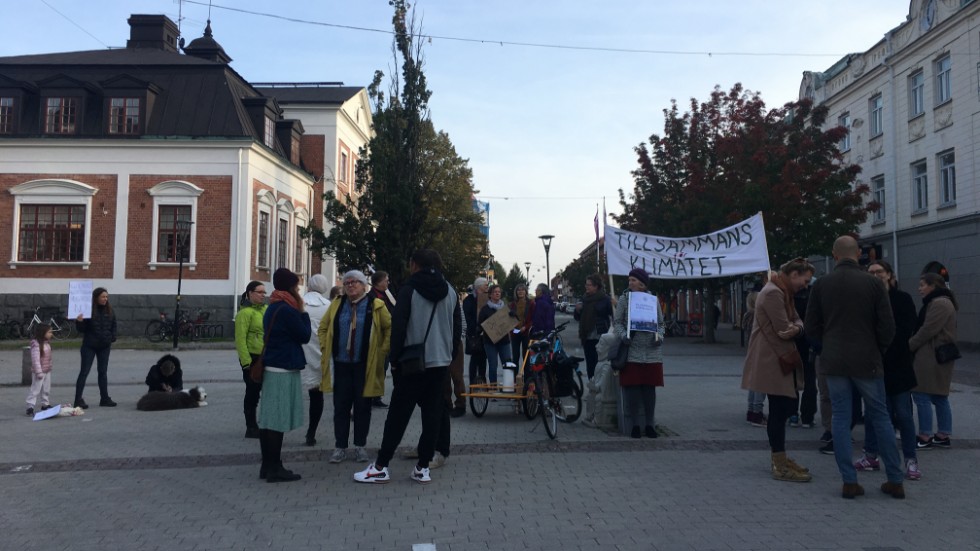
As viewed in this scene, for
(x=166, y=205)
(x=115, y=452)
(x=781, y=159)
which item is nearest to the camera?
(x=115, y=452)

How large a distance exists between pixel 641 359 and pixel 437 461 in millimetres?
2668

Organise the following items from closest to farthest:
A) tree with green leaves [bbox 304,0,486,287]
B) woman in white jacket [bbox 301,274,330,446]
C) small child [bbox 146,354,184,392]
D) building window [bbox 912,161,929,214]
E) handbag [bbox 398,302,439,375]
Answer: handbag [bbox 398,302,439,375] → woman in white jacket [bbox 301,274,330,446] → small child [bbox 146,354,184,392] → tree with green leaves [bbox 304,0,486,287] → building window [bbox 912,161,929,214]

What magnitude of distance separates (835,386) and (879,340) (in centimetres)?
49

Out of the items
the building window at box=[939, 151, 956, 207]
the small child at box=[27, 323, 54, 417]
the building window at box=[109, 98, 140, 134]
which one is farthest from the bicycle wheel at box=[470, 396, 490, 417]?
the building window at box=[109, 98, 140, 134]

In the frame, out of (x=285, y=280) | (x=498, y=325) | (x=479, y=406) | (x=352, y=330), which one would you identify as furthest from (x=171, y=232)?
(x=285, y=280)

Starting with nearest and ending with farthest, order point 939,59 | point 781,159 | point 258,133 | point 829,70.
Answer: point 781,159 < point 939,59 < point 258,133 < point 829,70

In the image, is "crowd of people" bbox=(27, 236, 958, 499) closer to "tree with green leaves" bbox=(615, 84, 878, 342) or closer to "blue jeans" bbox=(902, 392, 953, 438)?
"blue jeans" bbox=(902, 392, 953, 438)

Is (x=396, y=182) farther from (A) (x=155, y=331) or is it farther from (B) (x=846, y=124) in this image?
(B) (x=846, y=124)

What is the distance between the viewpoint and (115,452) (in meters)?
8.33

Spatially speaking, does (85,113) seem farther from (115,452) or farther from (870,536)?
(870,536)

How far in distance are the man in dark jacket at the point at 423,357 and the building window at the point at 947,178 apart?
2634cm

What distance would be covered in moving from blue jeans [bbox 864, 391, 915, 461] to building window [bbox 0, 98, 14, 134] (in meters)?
34.0

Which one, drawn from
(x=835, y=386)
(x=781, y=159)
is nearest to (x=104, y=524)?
(x=835, y=386)

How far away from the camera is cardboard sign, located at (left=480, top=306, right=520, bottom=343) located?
1075 cm
